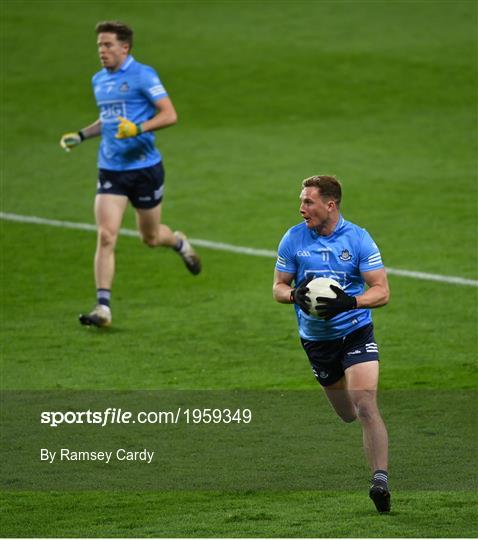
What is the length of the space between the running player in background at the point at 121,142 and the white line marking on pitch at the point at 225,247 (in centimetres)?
299

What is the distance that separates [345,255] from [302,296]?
1.58 feet

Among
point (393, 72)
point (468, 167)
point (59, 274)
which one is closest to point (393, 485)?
point (59, 274)

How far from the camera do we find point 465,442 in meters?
10.0

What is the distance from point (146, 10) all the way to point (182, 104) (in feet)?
21.8

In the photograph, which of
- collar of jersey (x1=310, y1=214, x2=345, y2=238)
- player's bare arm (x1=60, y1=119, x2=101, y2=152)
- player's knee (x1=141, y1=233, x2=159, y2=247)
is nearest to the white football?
collar of jersey (x1=310, y1=214, x2=345, y2=238)

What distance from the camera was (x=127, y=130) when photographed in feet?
43.8

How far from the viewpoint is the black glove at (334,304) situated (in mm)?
8383

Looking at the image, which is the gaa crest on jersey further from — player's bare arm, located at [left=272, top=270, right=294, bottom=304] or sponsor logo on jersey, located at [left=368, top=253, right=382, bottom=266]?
player's bare arm, located at [left=272, top=270, right=294, bottom=304]

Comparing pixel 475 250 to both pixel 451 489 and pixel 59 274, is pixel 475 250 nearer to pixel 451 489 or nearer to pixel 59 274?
pixel 59 274

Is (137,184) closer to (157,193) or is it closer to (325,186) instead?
(157,193)

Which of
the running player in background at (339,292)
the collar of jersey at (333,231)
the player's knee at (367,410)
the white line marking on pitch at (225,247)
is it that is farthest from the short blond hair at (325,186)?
the white line marking on pitch at (225,247)

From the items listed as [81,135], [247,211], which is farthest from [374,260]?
[247,211]

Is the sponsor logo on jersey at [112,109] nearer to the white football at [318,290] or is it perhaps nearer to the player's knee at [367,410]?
the white football at [318,290]

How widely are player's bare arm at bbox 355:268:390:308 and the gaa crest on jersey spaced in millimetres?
141
